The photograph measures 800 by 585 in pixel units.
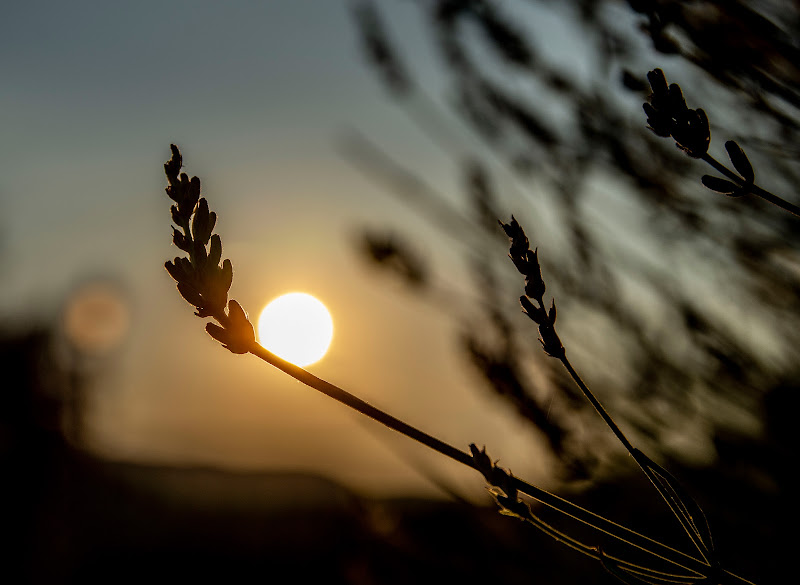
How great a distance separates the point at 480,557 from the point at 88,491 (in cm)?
2600

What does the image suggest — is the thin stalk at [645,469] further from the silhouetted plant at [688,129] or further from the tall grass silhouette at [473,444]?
the silhouetted plant at [688,129]

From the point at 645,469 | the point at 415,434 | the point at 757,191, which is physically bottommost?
the point at 415,434

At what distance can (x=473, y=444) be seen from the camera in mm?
854

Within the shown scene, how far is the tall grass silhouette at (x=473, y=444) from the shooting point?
2.61ft

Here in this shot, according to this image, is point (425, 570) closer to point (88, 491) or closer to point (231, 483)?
point (231, 483)

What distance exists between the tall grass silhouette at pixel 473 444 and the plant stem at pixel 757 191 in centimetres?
8

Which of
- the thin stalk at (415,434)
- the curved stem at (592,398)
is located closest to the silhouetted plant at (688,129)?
the curved stem at (592,398)

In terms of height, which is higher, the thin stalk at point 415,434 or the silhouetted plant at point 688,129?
the silhouetted plant at point 688,129

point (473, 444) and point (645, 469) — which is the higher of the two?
point (645, 469)

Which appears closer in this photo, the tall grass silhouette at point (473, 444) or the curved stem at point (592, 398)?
the tall grass silhouette at point (473, 444)

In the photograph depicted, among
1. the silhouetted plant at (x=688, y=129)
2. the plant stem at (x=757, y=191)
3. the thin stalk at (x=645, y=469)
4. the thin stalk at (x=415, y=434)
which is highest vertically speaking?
the silhouetted plant at (x=688, y=129)

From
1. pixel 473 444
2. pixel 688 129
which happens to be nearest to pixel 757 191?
pixel 688 129

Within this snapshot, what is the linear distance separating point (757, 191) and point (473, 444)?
51 cm

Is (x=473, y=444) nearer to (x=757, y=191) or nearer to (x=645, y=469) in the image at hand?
(x=645, y=469)
